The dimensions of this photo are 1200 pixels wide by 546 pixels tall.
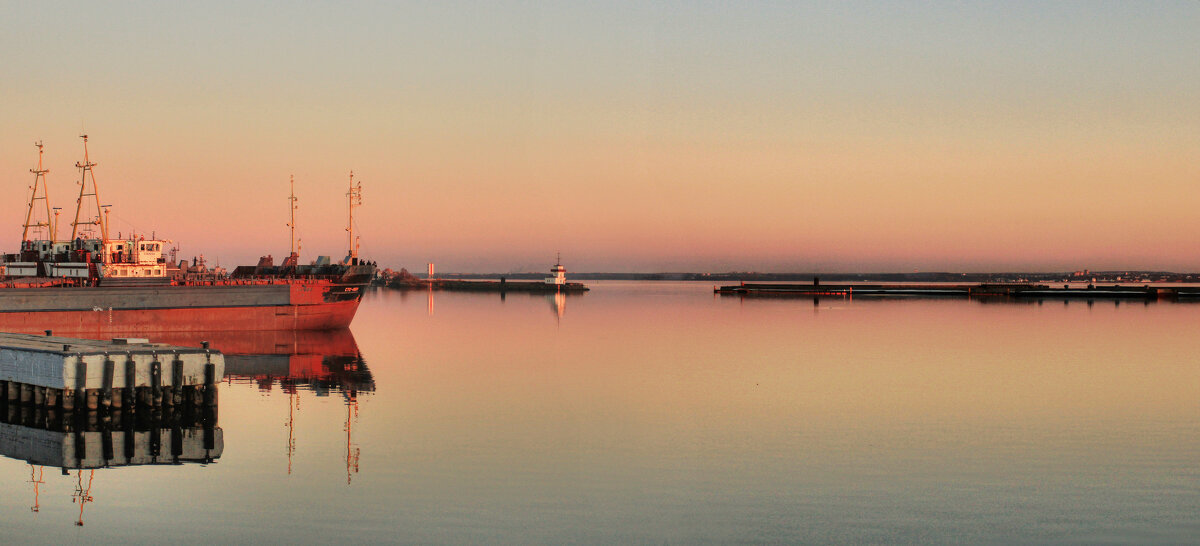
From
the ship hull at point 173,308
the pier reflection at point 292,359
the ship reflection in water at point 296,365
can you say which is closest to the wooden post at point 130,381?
the ship reflection in water at point 296,365

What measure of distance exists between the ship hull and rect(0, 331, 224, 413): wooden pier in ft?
93.2

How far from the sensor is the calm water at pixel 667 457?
1809cm

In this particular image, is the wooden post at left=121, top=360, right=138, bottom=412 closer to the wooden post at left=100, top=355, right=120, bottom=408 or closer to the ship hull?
the wooden post at left=100, top=355, right=120, bottom=408

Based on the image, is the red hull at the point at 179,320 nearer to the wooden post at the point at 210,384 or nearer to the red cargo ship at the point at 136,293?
the red cargo ship at the point at 136,293

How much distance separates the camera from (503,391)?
38250 mm

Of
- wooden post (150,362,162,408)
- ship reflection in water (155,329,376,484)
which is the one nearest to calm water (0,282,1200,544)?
ship reflection in water (155,329,376,484)

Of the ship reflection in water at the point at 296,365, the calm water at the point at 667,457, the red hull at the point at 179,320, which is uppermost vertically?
the red hull at the point at 179,320

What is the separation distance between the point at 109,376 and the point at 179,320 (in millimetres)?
34777

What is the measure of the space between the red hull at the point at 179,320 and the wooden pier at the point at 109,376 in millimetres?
28261

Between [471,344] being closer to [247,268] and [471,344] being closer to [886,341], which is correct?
[886,341]

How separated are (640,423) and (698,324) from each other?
57.8 metres

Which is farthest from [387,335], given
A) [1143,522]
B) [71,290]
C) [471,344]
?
[1143,522]

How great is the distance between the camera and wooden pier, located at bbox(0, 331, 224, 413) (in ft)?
96.4

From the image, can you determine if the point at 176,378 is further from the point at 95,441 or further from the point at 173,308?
the point at 173,308
